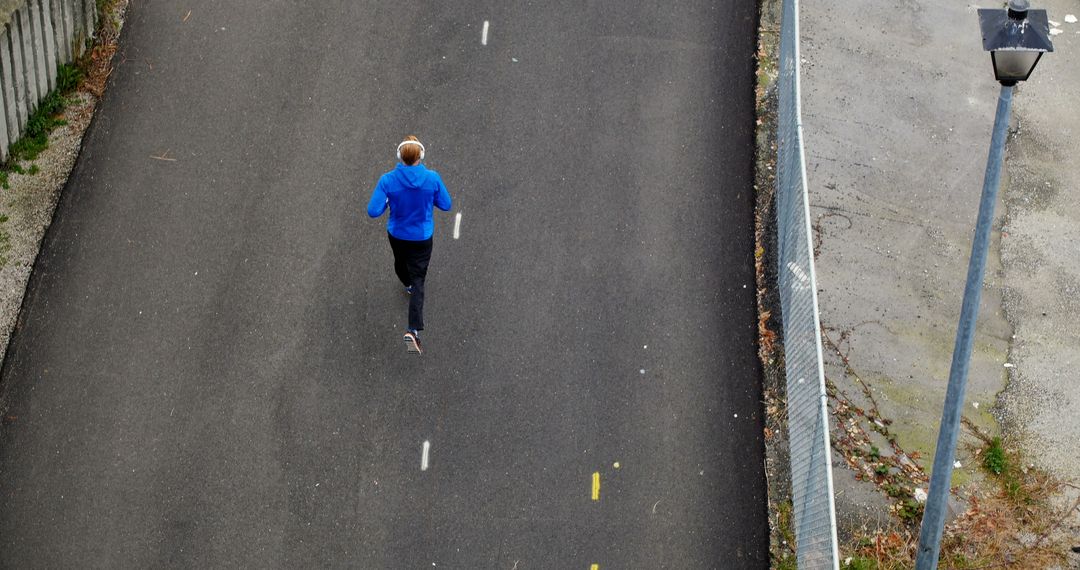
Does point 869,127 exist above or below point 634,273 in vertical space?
above

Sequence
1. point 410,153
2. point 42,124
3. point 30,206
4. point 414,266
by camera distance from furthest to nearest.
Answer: point 42,124 < point 30,206 < point 414,266 < point 410,153

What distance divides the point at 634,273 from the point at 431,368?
6.94 feet

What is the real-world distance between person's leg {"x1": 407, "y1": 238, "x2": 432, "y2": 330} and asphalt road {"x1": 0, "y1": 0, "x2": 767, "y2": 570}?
42 cm

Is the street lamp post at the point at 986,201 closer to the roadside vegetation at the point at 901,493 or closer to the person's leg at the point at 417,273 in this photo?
the roadside vegetation at the point at 901,493

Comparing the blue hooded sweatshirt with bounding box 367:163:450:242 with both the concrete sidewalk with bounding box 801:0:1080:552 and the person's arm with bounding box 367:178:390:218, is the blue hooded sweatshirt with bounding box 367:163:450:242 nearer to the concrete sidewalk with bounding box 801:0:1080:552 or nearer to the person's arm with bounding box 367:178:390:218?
the person's arm with bounding box 367:178:390:218

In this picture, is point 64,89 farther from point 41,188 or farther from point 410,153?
point 410,153

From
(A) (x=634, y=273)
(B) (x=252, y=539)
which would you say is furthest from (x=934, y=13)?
(B) (x=252, y=539)

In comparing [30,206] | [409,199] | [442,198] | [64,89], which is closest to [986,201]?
[442,198]

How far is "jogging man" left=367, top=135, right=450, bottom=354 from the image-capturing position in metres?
9.92

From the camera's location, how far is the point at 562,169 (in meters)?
12.2

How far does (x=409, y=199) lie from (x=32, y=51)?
4491mm

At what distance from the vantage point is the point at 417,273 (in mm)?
10516

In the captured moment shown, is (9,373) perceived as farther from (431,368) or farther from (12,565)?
(431,368)

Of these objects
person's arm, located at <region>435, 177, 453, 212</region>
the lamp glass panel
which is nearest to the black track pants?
person's arm, located at <region>435, 177, 453, 212</region>
